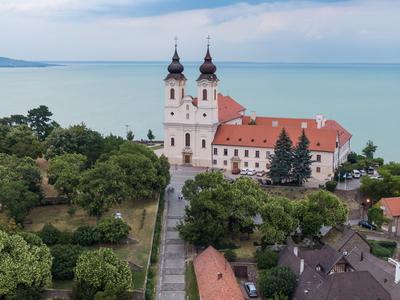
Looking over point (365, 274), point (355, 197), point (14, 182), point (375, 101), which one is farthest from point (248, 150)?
point (375, 101)

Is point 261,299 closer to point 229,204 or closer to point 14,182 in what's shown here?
point 229,204

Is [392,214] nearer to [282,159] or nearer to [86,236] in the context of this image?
[282,159]

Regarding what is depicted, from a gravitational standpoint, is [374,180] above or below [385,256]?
above

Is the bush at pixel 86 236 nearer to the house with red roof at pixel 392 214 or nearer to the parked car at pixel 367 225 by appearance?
the parked car at pixel 367 225

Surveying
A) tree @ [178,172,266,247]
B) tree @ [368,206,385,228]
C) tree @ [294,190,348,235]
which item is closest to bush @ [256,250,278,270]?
tree @ [178,172,266,247]

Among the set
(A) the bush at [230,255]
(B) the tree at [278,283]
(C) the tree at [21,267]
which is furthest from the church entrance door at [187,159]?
(C) the tree at [21,267]

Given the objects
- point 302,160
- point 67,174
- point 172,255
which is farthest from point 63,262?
point 302,160
